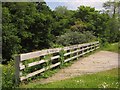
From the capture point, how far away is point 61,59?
15.5m

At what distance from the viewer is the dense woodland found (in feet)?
137

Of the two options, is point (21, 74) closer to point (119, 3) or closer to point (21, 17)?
point (21, 17)

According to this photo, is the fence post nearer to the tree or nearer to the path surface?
the path surface

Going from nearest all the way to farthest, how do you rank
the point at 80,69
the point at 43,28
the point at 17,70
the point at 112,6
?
the point at 17,70
the point at 80,69
the point at 43,28
the point at 112,6

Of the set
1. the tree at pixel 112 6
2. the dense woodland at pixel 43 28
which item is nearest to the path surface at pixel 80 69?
the dense woodland at pixel 43 28

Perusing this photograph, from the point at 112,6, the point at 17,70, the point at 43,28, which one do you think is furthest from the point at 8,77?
the point at 112,6

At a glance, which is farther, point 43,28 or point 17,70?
point 43,28

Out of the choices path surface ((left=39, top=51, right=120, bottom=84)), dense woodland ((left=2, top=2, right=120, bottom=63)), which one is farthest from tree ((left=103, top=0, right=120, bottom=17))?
path surface ((left=39, top=51, right=120, bottom=84))

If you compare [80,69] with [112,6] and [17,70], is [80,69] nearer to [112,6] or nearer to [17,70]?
[17,70]

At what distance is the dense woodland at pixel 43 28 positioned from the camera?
41688mm

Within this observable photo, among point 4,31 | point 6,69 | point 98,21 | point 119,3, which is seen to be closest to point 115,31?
point 98,21

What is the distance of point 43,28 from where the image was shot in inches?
2099

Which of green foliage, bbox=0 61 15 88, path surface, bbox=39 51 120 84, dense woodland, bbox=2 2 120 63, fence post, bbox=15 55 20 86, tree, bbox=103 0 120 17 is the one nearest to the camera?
green foliage, bbox=0 61 15 88

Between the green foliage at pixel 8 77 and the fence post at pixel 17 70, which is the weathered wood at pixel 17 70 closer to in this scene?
the fence post at pixel 17 70
